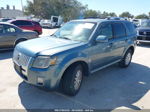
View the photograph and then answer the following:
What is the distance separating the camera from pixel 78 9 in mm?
50531

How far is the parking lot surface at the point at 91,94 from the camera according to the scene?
3.55 metres

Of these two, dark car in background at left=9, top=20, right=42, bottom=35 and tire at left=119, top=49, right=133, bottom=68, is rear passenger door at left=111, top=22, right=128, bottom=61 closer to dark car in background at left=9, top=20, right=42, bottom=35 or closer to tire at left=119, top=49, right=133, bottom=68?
tire at left=119, top=49, right=133, bottom=68

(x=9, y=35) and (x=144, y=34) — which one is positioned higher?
(x=9, y=35)

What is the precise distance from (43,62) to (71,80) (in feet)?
2.57

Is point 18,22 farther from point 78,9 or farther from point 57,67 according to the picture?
point 78,9

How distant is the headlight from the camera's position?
3274mm

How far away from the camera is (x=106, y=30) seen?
4809 mm

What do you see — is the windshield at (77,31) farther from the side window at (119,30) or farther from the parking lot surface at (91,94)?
the parking lot surface at (91,94)

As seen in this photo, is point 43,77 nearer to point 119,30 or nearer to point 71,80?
point 71,80

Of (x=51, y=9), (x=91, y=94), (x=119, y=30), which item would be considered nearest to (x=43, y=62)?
(x=91, y=94)

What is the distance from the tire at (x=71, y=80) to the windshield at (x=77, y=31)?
2.89 feet

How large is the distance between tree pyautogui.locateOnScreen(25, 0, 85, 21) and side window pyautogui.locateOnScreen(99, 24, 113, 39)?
1685 inches

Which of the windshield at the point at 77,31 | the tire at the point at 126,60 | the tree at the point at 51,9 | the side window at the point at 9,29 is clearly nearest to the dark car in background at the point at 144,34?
the tire at the point at 126,60

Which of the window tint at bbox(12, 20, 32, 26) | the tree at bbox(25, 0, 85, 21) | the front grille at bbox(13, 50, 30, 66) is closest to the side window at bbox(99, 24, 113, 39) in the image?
the front grille at bbox(13, 50, 30, 66)
